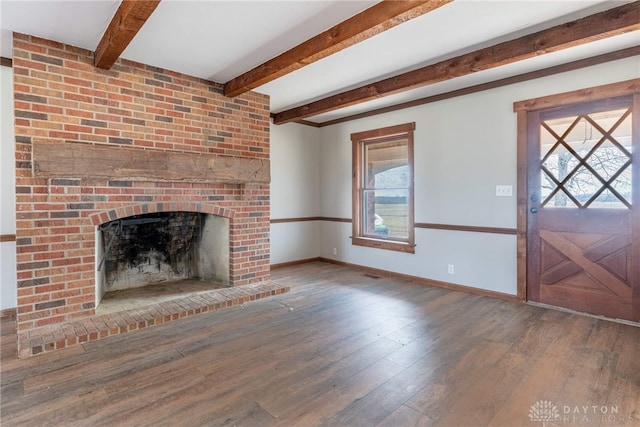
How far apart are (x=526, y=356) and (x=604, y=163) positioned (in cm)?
210

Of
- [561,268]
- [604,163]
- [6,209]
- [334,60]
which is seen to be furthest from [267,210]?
[604,163]

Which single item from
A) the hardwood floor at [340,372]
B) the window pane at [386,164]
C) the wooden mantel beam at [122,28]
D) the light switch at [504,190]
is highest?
the wooden mantel beam at [122,28]

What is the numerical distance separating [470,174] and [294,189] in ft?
9.18

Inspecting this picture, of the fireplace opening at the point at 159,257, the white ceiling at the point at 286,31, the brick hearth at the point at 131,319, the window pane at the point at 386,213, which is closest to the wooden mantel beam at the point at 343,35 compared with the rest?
the white ceiling at the point at 286,31

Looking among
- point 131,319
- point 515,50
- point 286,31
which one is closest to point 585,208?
point 515,50

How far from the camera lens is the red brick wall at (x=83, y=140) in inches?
107

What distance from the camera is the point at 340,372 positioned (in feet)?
7.28

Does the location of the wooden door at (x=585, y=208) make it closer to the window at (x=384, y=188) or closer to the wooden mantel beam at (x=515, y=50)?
the wooden mantel beam at (x=515, y=50)

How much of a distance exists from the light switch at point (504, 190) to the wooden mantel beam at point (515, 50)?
1.40 meters

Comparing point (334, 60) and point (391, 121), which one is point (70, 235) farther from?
point (391, 121)

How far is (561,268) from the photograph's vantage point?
3.45m

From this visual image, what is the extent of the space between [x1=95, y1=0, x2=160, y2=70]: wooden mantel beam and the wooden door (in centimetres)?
370


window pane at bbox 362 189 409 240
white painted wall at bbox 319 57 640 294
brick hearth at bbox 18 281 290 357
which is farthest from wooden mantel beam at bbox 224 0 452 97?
window pane at bbox 362 189 409 240

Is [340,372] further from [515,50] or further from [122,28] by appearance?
[515,50]
